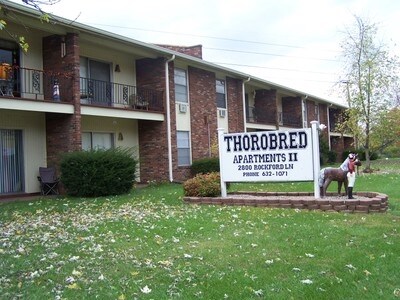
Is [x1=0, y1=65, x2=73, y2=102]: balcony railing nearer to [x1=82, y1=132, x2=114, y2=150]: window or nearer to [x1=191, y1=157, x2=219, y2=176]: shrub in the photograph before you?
[x1=82, y1=132, x2=114, y2=150]: window

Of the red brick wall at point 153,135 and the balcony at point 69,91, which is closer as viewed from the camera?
the balcony at point 69,91

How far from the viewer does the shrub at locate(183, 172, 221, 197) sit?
11.6 m

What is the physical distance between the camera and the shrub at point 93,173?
14109mm

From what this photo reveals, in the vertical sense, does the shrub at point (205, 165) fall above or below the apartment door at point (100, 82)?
below

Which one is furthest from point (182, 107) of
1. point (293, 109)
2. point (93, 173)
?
point (293, 109)

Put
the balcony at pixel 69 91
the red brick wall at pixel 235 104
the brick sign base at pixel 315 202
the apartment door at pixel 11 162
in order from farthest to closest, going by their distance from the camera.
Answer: the red brick wall at pixel 235 104, the apartment door at pixel 11 162, the balcony at pixel 69 91, the brick sign base at pixel 315 202

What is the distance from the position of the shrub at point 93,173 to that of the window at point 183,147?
6763 mm

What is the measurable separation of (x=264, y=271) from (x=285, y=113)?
30.5m

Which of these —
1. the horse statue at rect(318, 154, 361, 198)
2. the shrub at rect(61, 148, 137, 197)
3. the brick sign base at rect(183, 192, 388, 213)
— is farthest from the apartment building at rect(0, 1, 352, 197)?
the horse statue at rect(318, 154, 361, 198)

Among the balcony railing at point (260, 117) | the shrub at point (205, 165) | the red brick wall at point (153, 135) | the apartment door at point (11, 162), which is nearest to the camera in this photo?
the apartment door at point (11, 162)

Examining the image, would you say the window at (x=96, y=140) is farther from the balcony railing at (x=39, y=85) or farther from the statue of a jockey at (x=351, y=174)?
the statue of a jockey at (x=351, y=174)

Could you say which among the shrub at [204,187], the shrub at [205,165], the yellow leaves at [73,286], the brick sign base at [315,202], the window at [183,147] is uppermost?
the window at [183,147]

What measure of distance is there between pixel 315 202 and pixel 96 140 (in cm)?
1097

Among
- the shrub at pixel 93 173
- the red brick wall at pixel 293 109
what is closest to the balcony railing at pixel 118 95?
the shrub at pixel 93 173
